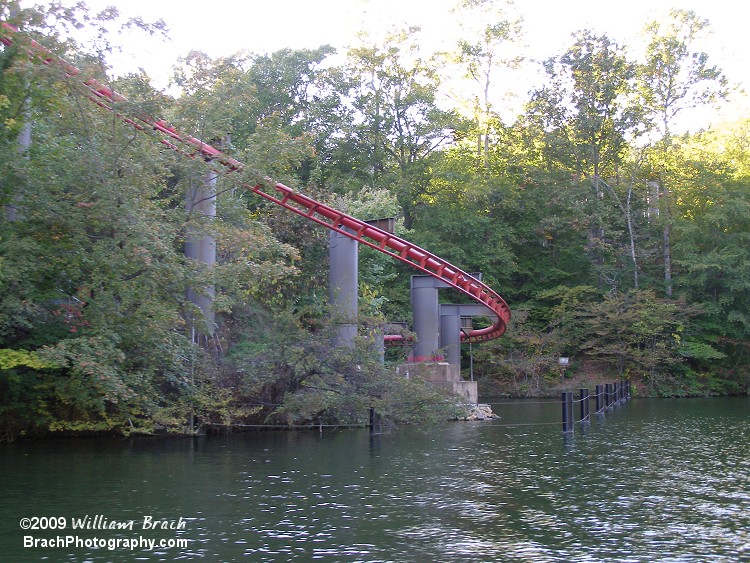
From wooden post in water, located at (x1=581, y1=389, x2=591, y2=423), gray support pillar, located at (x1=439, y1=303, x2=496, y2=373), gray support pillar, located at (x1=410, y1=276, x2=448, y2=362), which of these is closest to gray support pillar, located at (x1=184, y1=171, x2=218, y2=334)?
gray support pillar, located at (x1=410, y1=276, x2=448, y2=362)

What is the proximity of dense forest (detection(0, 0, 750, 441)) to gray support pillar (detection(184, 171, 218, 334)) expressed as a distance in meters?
0.28

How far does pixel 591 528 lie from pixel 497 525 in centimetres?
111

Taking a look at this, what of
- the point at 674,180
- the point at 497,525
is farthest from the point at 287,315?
the point at 674,180

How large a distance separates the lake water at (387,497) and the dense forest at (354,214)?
63.7 inches

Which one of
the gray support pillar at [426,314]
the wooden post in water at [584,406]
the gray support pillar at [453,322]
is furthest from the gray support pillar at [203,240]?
the gray support pillar at [453,322]

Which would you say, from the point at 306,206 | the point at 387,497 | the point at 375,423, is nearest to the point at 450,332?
the point at 306,206

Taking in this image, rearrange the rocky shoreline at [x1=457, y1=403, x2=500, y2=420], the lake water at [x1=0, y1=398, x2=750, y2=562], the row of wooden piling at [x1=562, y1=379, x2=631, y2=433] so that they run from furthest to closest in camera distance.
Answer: the rocky shoreline at [x1=457, y1=403, x2=500, y2=420]
the row of wooden piling at [x1=562, y1=379, x2=631, y2=433]
the lake water at [x1=0, y1=398, x2=750, y2=562]

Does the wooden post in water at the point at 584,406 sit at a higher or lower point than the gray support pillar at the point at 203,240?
lower

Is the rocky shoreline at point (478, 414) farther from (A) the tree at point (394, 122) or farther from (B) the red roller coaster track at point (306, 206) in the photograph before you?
(A) the tree at point (394, 122)

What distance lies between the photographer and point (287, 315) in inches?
872

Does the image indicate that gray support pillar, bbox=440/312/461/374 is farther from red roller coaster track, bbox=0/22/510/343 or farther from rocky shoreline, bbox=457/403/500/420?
rocky shoreline, bbox=457/403/500/420

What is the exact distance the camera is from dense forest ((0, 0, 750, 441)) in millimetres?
17797

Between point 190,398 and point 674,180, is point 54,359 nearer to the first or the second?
point 190,398

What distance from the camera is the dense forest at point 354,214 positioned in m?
17.8
